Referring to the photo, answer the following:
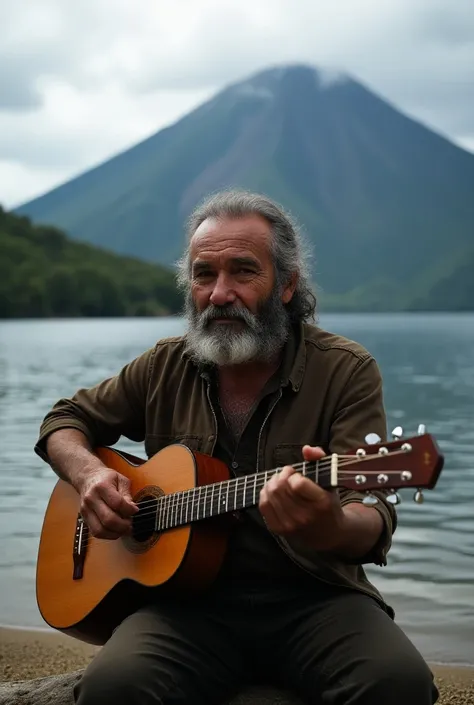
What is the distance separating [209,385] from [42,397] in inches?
890

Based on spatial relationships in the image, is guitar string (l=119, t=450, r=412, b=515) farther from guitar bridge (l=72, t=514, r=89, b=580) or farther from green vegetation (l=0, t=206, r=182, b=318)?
green vegetation (l=0, t=206, r=182, b=318)

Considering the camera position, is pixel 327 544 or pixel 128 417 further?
pixel 128 417

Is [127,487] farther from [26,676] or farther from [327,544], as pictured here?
[26,676]

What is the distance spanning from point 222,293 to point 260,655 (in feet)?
4.91

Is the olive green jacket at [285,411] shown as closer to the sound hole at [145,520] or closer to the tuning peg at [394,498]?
the sound hole at [145,520]

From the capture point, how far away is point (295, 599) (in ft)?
11.9

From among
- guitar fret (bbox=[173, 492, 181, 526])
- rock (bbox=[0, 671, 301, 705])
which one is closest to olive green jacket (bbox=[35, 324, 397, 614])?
guitar fret (bbox=[173, 492, 181, 526])

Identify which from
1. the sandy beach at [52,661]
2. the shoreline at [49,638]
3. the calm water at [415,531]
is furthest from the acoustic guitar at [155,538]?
the calm water at [415,531]

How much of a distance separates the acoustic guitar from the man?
0.10 meters

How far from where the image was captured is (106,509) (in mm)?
3850

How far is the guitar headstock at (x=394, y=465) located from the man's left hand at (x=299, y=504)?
0.09 m

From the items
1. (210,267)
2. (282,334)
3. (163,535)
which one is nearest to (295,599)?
(163,535)

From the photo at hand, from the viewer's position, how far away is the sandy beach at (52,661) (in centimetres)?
530

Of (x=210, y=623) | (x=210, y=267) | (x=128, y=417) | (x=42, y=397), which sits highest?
(x=210, y=267)
